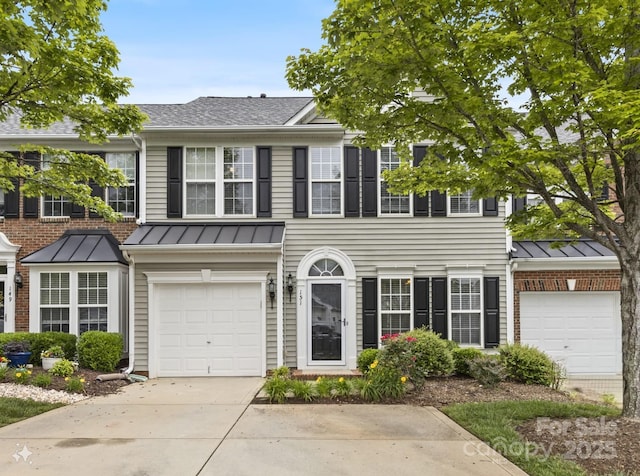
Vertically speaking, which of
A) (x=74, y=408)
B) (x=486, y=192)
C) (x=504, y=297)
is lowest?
(x=74, y=408)

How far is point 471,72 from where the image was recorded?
246 inches

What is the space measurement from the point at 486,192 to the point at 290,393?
178 inches

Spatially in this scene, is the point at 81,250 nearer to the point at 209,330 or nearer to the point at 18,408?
the point at 209,330

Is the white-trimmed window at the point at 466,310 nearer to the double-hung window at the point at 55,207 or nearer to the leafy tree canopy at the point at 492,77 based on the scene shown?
the leafy tree canopy at the point at 492,77

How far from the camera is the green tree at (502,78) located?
555 centimetres

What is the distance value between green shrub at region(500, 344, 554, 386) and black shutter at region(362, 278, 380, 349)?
2.80 metres

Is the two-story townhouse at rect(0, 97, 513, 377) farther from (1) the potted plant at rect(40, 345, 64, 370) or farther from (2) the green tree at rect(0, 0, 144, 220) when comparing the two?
(2) the green tree at rect(0, 0, 144, 220)

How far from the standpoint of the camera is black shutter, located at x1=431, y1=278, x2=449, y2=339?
1120cm

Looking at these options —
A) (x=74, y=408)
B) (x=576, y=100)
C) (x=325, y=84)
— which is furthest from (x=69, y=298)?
(x=576, y=100)

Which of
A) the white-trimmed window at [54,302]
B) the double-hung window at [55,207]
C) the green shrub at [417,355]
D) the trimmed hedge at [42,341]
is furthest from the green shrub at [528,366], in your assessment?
the double-hung window at [55,207]

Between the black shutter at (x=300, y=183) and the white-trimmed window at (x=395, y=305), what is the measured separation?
2.41 metres

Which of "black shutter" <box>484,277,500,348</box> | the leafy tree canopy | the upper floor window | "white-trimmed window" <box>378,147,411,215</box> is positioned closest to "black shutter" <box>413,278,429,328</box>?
"black shutter" <box>484,277,500,348</box>

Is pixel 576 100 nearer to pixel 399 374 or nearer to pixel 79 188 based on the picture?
pixel 399 374

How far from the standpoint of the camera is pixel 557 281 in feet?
37.5
